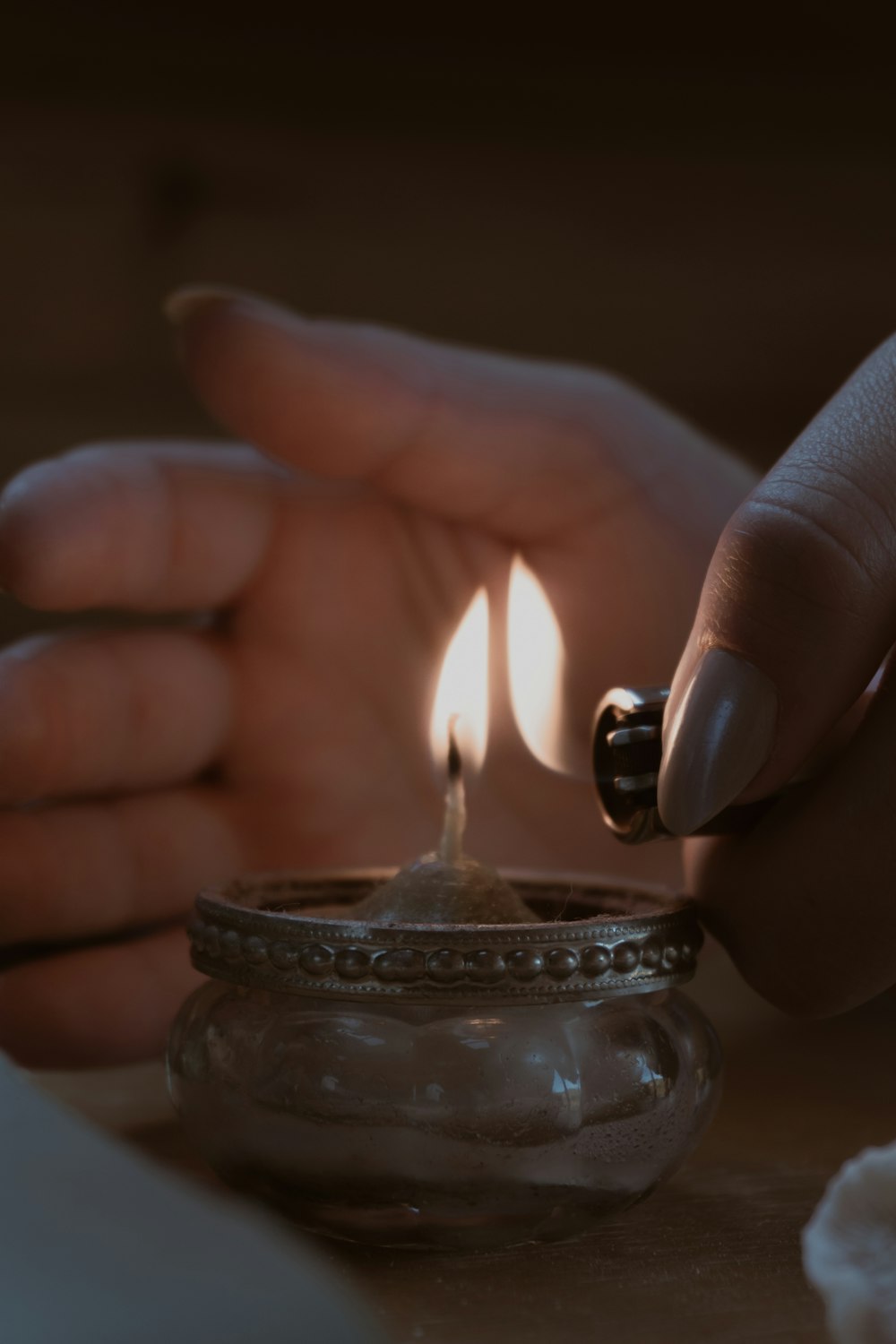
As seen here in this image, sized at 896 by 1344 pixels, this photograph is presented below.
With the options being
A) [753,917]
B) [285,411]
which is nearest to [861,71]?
[285,411]

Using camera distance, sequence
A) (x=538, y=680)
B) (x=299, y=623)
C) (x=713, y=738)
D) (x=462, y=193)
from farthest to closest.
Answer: (x=462, y=193)
(x=299, y=623)
(x=538, y=680)
(x=713, y=738)

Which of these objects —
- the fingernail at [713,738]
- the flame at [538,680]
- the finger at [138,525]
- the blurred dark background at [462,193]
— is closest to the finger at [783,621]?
the fingernail at [713,738]

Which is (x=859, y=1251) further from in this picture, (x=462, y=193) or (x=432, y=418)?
(x=462, y=193)

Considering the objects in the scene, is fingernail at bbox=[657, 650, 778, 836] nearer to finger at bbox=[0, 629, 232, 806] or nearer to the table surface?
the table surface

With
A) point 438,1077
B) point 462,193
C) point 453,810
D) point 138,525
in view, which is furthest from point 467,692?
point 462,193

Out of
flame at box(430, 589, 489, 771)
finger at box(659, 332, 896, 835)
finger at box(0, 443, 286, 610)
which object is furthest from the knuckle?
finger at box(0, 443, 286, 610)

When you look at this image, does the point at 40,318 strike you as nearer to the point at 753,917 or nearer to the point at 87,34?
the point at 87,34
